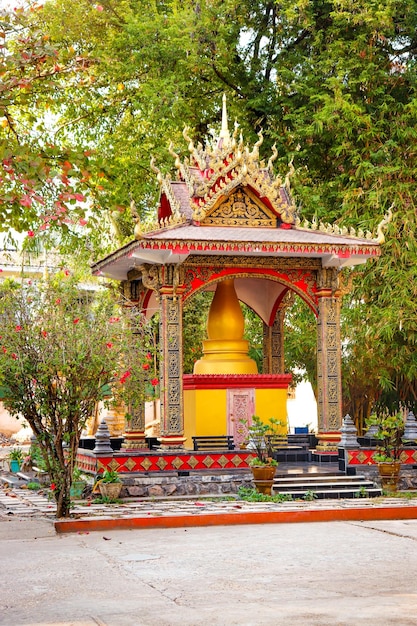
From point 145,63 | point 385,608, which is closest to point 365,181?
point 145,63

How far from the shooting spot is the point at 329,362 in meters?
18.6

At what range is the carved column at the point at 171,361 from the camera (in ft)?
56.8

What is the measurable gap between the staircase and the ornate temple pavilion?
1.54m

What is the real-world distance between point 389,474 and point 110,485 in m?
4.63

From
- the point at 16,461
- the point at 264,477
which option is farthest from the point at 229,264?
the point at 16,461

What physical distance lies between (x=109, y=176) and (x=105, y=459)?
784 centimetres

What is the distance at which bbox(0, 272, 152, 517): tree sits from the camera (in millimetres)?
13711

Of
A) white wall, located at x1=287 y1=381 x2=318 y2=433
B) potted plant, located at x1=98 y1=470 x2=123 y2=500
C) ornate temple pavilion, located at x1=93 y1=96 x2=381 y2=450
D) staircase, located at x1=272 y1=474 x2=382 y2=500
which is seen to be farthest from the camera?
white wall, located at x1=287 y1=381 x2=318 y2=433

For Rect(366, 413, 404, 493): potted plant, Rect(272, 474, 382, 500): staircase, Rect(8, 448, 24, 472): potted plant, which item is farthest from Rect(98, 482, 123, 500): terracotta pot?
Rect(8, 448, 24, 472): potted plant

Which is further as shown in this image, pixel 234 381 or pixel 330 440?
pixel 234 381

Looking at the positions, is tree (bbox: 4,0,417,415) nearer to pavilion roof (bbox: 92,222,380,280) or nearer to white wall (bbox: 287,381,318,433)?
pavilion roof (bbox: 92,222,380,280)

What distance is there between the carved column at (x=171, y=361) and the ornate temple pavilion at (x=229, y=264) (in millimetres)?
17

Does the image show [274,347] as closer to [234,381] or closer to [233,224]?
[234,381]

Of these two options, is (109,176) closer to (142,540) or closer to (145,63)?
(142,540)
